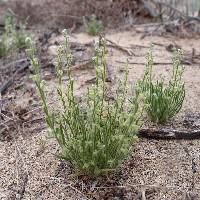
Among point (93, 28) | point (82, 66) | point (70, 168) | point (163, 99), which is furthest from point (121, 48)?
point (70, 168)

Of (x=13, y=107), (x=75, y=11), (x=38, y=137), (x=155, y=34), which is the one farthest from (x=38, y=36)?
(x=38, y=137)

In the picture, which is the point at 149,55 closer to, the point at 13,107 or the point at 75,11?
the point at 13,107

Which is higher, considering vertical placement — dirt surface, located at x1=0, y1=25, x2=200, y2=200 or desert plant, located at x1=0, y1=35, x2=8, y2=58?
desert plant, located at x1=0, y1=35, x2=8, y2=58

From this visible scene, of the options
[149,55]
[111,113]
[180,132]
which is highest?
[149,55]

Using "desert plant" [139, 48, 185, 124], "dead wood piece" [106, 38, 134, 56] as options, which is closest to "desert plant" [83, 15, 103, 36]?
"dead wood piece" [106, 38, 134, 56]

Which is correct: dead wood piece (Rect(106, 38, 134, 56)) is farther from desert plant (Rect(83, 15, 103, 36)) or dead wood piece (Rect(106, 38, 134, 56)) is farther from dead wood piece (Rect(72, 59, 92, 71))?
desert plant (Rect(83, 15, 103, 36))

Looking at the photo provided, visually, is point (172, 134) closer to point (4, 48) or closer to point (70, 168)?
point (70, 168)

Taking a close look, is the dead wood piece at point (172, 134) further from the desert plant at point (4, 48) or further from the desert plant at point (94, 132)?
the desert plant at point (4, 48)

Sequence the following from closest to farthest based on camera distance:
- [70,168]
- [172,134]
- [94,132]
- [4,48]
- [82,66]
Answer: [94,132], [70,168], [172,134], [82,66], [4,48]

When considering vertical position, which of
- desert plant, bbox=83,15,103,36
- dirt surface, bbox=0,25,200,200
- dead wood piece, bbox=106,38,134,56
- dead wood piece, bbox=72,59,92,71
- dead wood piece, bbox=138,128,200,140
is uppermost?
desert plant, bbox=83,15,103,36

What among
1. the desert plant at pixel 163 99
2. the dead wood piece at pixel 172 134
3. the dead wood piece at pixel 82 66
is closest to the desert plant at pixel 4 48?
the dead wood piece at pixel 82 66

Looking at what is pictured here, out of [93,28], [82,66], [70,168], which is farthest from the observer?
[93,28]
